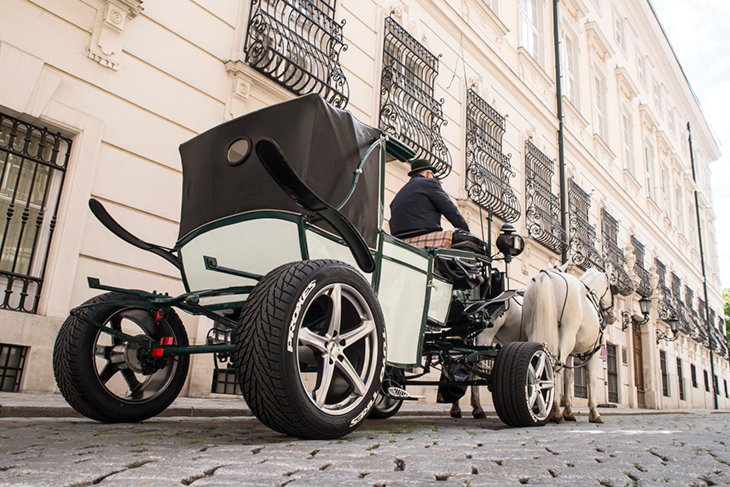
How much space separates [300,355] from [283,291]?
517 mm

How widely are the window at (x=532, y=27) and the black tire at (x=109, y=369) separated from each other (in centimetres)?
1388

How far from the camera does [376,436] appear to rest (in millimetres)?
3312

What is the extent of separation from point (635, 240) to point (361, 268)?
71.7 ft

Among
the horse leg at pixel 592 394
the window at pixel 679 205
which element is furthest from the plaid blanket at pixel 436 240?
the window at pixel 679 205

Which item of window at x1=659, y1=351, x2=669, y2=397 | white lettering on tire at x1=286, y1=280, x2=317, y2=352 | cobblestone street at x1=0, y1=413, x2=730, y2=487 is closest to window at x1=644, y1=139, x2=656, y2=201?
window at x1=659, y1=351, x2=669, y2=397

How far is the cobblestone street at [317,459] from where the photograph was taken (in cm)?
182

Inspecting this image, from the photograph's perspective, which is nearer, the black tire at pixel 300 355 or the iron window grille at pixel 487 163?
the black tire at pixel 300 355

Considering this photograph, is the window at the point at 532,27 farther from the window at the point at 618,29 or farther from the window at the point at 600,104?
the window at the point at 618,29

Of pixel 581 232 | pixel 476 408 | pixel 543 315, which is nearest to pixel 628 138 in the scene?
pixel 581 232

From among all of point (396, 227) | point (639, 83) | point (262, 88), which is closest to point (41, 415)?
point (396, 227)

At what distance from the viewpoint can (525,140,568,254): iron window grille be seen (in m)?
13.8

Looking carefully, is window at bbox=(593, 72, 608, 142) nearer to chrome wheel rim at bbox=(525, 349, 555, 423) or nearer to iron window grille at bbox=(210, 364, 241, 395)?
iron window grille at bbox=(210, 364, 241, 395)

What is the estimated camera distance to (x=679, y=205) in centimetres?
3109

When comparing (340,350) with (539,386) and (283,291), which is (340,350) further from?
(539,386)
